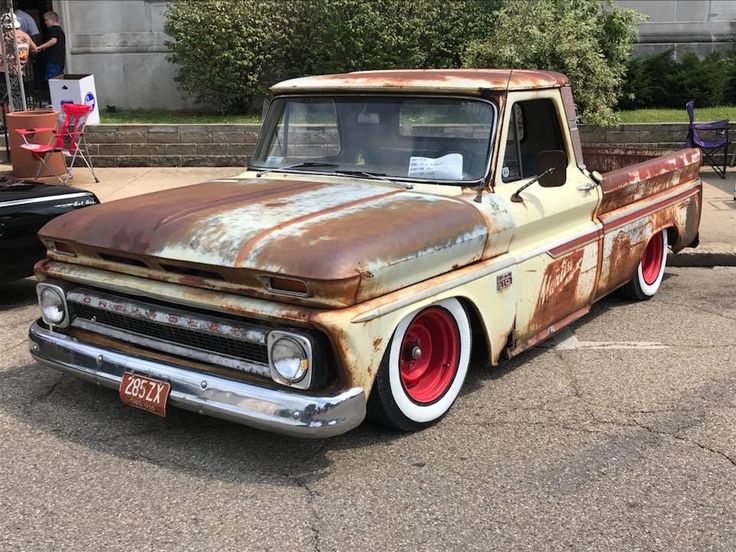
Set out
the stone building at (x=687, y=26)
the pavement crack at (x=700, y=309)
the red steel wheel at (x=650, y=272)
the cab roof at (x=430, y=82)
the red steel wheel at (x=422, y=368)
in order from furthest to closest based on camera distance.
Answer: the stone building at (x=687, y=26) < the red steel wheel at (x=650, y=272) < the pavement crack at (x=700, y=309) < the cab roof at (x=430, y=82) < the red steel wheel at (x=422, y=368)

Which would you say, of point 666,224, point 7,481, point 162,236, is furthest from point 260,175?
point 666,224

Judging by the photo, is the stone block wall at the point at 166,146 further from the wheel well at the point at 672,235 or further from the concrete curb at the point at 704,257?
the wheel well at the point at 672,235

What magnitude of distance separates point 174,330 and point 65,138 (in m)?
8.35

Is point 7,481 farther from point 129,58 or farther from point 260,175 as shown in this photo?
point 129,58

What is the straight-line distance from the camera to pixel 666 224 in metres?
5.96

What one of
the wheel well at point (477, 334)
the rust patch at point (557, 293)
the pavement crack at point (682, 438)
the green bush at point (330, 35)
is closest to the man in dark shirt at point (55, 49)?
the green bush at point (330, 35)

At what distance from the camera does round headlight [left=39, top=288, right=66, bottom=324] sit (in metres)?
4.05

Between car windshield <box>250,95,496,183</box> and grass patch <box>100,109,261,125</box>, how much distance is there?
7.92 m

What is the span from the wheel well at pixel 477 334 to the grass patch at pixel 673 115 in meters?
8.57

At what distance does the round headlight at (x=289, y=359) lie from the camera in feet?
10.7

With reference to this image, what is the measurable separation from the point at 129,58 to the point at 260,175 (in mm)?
11647

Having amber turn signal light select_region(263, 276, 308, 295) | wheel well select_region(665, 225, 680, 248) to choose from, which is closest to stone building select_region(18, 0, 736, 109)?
wheel well select_region(665, 225, 680, 248)

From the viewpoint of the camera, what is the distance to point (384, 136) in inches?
178

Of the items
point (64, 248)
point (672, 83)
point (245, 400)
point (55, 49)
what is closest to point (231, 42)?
point (55, 49)
